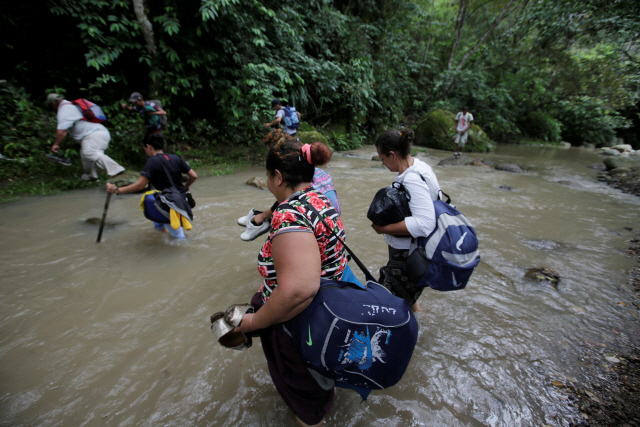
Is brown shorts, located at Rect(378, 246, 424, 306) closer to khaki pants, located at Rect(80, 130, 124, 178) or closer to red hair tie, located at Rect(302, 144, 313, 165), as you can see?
red hair tie, located at Rect(302, 144, 313, 165)

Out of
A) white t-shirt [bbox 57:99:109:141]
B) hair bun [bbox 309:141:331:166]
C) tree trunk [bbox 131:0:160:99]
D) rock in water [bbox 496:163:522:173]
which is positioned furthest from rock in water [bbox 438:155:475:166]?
hair bun [bbox 309:141:331:166]

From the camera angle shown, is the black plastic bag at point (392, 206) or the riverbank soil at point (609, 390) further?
the black plastic bag at point (392, 206)

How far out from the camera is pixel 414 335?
1247mm

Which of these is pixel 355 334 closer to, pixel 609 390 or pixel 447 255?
pixel 447 255

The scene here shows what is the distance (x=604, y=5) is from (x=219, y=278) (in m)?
15.4

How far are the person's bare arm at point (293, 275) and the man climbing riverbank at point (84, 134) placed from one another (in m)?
5.83

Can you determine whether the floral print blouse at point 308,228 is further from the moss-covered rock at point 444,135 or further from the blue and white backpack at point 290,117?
the moss-covered rock at point 444,135

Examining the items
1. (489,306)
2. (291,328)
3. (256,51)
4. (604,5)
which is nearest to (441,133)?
(604,5)

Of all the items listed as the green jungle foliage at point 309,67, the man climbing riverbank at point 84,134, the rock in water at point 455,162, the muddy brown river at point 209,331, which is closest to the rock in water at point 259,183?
the muddy brown river at point 209,331

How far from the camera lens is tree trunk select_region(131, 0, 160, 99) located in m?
6.07

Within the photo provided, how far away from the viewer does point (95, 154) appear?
541 cm

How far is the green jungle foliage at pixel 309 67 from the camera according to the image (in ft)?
20.4

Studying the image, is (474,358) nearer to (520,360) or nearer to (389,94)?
(520,360)

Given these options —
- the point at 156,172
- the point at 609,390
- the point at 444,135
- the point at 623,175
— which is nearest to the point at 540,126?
the point at 444,135
